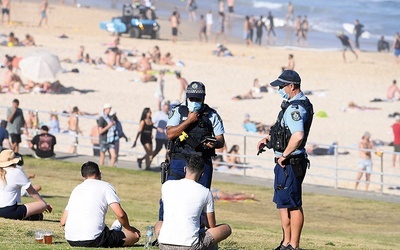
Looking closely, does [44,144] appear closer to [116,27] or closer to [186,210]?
[186,210]

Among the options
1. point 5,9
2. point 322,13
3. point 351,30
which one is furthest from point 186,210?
point 322,13

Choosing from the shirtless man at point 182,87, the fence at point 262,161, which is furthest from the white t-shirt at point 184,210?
the shirtless man at point 182,87

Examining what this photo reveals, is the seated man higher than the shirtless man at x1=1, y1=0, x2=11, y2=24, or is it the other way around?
the shirtless man at x1=1, y1=0, x2=11, y2=24

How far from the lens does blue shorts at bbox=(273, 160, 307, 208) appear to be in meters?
9.12

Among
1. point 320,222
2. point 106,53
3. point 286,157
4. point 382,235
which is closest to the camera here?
point 286,157

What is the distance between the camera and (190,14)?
215 ft

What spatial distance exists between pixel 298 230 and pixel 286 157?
69cm

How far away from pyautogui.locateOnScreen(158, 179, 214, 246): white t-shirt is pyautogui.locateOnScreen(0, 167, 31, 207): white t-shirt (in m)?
3.37

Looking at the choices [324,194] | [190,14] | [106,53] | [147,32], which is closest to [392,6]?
[190,14]

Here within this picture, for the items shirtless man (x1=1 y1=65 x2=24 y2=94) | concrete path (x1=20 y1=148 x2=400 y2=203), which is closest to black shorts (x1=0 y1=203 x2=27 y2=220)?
concrete path (x1=20 y1=148 x2=400 y2=203)

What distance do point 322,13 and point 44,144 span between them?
179 feet

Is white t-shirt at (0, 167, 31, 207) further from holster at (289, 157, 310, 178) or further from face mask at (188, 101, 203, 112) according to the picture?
holster at (289, 157, 310, 178)

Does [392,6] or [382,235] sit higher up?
[392,6]

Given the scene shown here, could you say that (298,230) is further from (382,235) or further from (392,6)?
(392,6)
